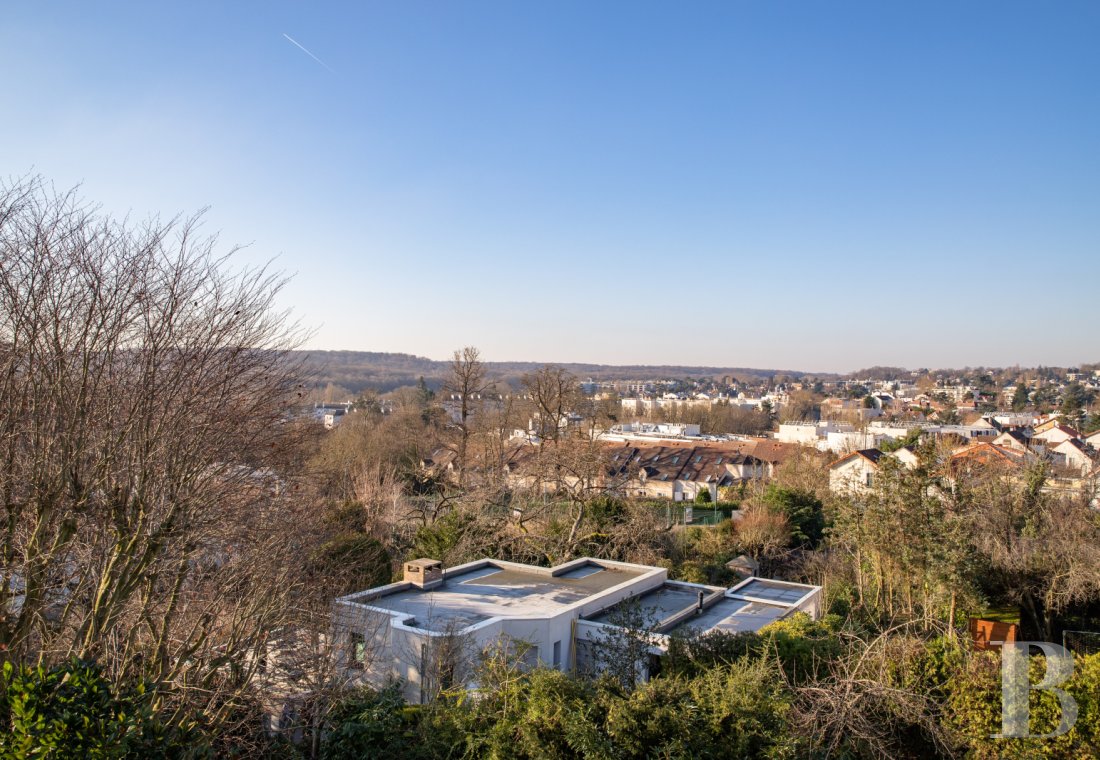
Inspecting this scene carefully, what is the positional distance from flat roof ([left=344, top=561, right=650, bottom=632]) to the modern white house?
2 cm

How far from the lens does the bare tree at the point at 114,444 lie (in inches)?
183

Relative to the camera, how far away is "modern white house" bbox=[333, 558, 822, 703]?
7.74m

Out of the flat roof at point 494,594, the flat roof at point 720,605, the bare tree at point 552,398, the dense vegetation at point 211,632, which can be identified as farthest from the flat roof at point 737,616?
the bare tree at point 552,398

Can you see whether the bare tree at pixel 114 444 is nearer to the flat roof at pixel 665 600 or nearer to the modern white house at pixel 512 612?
the modern white house at pixel 512 612

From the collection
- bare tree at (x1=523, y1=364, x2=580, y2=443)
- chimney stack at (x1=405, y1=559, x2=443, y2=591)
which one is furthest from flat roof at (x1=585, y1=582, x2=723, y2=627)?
bare tree at (x1=523, y1=364, x2=580, y2=443)

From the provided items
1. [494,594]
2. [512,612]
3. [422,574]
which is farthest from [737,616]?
[422,574]

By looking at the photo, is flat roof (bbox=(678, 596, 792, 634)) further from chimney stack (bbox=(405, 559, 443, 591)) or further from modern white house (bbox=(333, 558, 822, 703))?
chimney stack (bbox=(405, 559, 443, 591))

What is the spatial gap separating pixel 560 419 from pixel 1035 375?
387 ft

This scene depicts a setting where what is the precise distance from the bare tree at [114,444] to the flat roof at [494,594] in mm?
3188

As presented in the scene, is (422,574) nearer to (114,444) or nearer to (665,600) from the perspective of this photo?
(665,600)

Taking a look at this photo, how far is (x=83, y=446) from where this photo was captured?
15.7 feet

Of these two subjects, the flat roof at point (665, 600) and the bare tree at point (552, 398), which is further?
the bare tree at point (552, 398)

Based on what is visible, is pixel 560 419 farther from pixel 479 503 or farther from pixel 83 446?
pixel 83 446

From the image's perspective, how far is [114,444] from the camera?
4.93m
